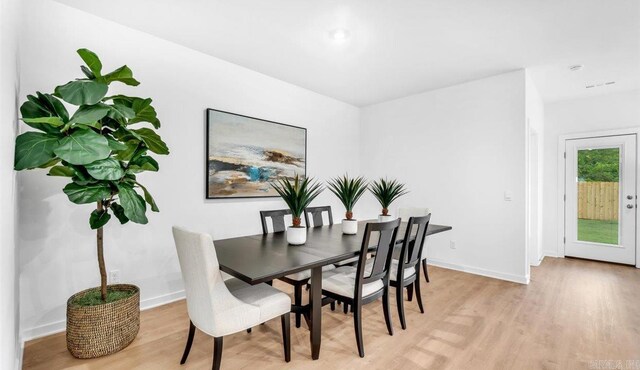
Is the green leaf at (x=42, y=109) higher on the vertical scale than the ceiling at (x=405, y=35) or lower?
lower

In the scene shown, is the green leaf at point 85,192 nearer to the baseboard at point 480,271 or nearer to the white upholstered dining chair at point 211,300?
the white upholstered dining chair at point 211,300

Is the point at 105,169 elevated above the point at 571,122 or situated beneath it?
situated beneath

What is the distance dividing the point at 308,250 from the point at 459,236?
2.91 m

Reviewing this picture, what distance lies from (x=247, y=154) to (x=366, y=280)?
2.19m

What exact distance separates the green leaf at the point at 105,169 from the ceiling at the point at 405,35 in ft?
4.60

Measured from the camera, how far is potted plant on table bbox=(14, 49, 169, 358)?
1.69 metres

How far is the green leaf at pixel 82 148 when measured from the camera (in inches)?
65.3

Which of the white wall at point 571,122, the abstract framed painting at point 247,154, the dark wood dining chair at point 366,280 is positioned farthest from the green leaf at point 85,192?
the white wall at point 571,122

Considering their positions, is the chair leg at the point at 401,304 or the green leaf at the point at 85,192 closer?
the green leaf at the point at 85,192

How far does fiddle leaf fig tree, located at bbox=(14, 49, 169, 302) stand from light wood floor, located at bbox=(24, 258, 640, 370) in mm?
618

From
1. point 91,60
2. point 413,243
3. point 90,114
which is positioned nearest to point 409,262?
point 413,243

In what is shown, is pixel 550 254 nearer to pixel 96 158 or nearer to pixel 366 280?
pixel 366 280

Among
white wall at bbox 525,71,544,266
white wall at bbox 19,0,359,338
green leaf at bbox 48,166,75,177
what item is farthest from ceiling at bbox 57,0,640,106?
green leaf at bbox 48,166,75,177

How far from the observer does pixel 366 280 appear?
216 centimetres
